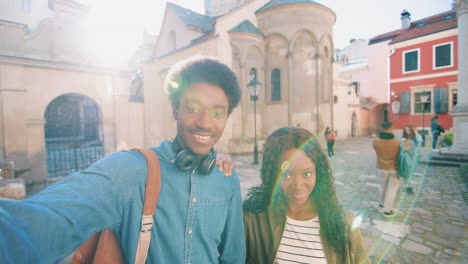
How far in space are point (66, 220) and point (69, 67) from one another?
34.0 ft

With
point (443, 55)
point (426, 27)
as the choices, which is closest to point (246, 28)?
point (443, 55)

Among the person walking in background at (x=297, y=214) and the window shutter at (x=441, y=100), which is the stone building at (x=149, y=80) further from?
the person walking in background at (x=297, y=214)

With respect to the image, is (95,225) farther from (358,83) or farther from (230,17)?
(358,83)

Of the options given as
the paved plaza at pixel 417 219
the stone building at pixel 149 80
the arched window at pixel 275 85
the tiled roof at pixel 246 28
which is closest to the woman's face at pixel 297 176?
the paved plaza at pixel 417 219

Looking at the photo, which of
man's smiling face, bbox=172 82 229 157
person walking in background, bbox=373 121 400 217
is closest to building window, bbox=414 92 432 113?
person walking in background, bbox=373 121 400 217

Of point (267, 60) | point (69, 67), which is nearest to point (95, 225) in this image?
point (69, 67)

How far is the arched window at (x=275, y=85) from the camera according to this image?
15430 mm

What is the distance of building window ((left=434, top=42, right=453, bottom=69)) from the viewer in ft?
58.9

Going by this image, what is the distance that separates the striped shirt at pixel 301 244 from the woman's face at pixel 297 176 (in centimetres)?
17

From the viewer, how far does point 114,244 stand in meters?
1.01

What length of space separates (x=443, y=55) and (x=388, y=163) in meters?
21.5

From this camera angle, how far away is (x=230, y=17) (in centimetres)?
1337

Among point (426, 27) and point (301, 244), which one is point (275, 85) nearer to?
point (301, 244)

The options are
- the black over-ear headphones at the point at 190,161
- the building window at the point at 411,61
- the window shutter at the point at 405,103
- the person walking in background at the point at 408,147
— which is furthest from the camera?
the window shutter at the point at 405,103
